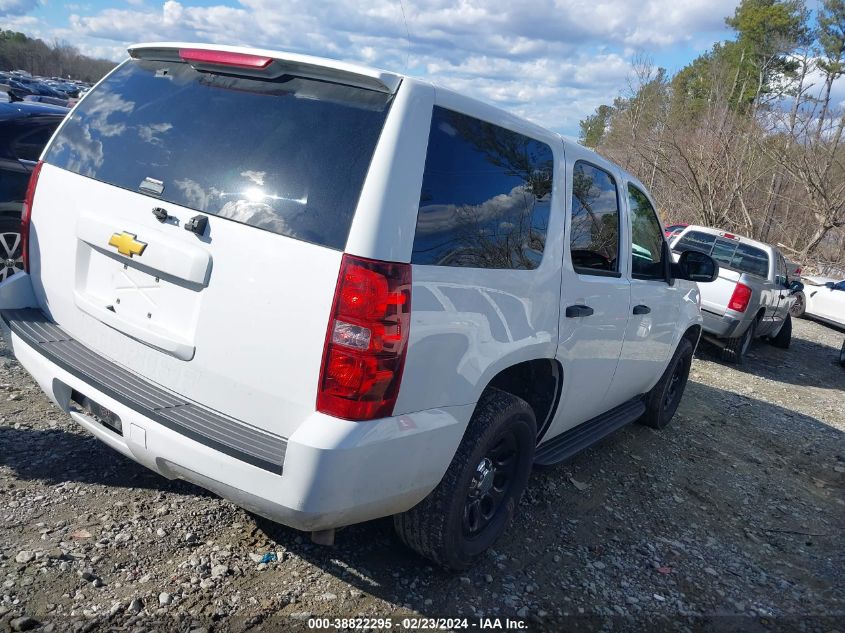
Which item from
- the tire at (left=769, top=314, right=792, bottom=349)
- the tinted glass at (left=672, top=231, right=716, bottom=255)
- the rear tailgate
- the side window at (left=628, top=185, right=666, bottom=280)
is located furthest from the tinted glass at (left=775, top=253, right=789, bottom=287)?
the rear tailgate

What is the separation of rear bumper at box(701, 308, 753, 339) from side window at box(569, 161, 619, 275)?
5.78m

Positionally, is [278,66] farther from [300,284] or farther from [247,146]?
[300,284]

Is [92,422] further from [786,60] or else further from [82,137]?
[786,60]

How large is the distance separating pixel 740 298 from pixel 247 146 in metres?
8.23

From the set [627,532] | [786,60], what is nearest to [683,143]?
[786,60]

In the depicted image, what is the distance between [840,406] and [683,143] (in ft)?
58.7

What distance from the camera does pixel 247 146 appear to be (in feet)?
8.04

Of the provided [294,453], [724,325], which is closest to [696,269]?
[294,453]

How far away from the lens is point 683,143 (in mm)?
24125

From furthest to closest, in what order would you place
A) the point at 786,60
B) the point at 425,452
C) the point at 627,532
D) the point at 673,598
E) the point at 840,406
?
the point at 786,60, the point at 840,406, the point at 627,532, the point at 673,598, the point at 425,452

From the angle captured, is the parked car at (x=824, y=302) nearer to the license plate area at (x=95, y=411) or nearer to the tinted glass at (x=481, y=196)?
the tinted glass at (x=481, y=196)

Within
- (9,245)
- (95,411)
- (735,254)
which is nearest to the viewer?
(95,411)

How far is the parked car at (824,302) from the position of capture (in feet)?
48.5

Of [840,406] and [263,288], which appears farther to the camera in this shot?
[840,406]
